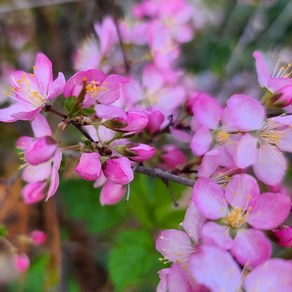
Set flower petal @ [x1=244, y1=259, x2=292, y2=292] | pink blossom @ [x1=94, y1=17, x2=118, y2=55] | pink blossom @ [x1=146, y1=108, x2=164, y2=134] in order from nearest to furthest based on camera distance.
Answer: flower petal @ [x1=244, y1=259, x2=292, y2=292], pink blossom @ [x1=146, y1=108, x2=164, y2=134], pink blossom @ [x1=94, y1=17, x2=118, y2=55]

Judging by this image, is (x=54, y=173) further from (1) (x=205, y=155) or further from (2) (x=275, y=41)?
(2) (x=275, y=41)

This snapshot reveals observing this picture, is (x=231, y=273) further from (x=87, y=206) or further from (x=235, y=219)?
(x=87, y=206)

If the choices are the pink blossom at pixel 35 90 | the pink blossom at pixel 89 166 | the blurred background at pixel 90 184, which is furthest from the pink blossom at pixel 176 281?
the blurred background at pixel 90 184

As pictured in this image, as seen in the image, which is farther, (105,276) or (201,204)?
(105,276)

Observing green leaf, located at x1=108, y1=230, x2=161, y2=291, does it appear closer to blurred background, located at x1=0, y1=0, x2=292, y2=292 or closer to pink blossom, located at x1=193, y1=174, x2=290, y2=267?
blurred background, located at x1=0, y1=0, x2=292, y2=292

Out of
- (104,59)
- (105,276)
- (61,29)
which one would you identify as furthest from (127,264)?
(61,29)

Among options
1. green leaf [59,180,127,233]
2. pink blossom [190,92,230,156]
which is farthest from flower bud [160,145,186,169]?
green leaf [59,180,127,233]

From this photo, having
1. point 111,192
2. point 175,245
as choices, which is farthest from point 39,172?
point 175,245
